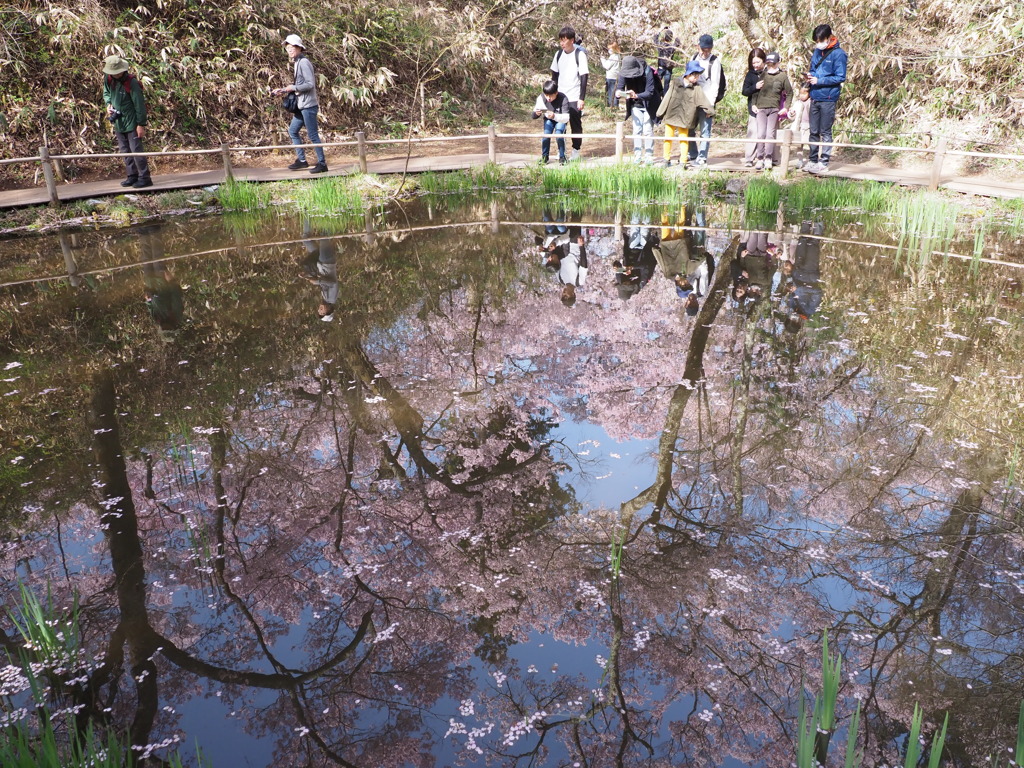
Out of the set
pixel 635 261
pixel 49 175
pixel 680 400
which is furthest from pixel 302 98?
pixel 680 400

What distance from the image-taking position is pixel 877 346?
5598 millimetres

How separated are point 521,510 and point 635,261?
4371 mm

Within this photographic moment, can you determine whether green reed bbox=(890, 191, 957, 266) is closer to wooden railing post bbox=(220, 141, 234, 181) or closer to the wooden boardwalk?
the wooden boardwalk

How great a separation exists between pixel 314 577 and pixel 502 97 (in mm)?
14810

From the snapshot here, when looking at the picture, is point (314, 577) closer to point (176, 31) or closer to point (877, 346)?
point (877, 346)

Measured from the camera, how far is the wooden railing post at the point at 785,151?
9656 millimetres

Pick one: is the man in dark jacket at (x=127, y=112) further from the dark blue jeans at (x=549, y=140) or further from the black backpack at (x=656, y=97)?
the black backpack at (x=656, y=97)

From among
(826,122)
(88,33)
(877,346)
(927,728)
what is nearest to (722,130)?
(826,122)

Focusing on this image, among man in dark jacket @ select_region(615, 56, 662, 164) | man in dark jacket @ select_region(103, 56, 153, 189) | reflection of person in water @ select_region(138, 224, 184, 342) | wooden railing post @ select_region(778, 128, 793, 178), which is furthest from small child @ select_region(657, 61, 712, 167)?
man in dark jacket @ select_region(103, 56, 153, 189)

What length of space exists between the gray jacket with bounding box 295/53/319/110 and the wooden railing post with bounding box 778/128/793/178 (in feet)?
20.3

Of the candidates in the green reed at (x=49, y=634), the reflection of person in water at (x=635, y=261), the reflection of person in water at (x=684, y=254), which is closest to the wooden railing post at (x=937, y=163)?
the reflection of person in water at (x=684, y=254)

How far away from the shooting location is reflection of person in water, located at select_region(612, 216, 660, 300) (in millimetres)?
7027

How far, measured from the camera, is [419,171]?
11305mm

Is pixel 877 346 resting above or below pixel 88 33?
below
